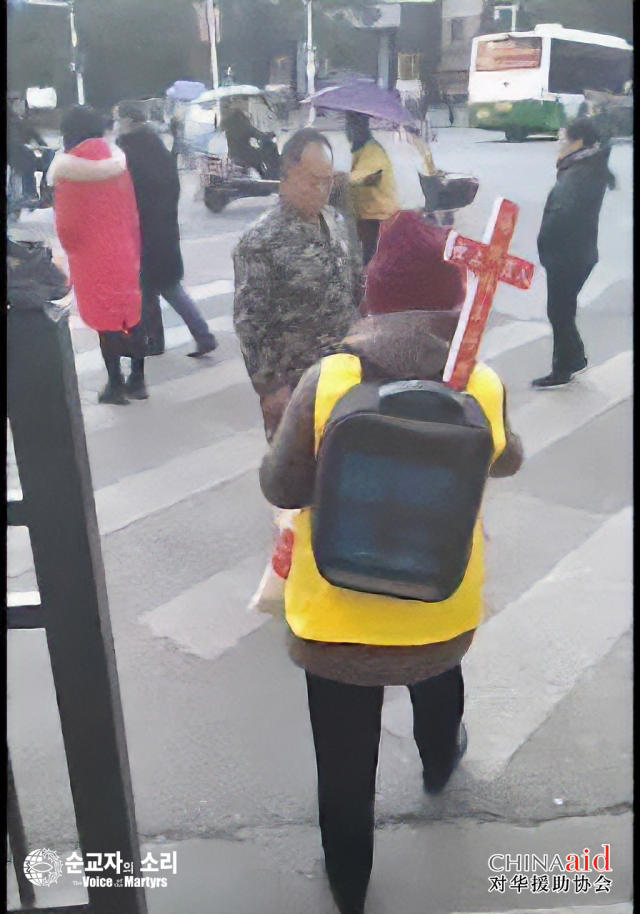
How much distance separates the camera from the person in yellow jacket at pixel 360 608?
5.75 ft

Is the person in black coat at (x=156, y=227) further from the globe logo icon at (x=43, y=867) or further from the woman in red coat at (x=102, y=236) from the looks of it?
the globe logo icon at (x=43, y=867)

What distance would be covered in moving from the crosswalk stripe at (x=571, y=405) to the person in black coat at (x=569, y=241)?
125 millimetres

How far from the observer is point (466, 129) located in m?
3.14

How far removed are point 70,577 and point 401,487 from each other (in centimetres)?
63

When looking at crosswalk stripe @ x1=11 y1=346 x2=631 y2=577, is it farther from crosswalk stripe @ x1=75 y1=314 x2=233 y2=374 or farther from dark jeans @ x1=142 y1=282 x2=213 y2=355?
crosswalk stripe @ x1=75 y1=314 x2=233 y2=374

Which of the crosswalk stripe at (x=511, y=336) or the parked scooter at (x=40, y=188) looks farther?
the crosswalk stripe at (x=511, y=336)

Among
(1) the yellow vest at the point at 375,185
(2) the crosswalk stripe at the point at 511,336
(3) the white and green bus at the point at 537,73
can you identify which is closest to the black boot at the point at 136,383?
(1) the yellow vest at the point at 375,185

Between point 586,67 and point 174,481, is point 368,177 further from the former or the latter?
point 586,67

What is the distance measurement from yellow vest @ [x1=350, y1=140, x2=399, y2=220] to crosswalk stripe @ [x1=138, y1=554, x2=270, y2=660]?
5.78 feet

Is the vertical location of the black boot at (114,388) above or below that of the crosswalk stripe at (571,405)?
above

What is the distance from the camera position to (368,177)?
4.54 metres

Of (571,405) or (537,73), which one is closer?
(537,73)
